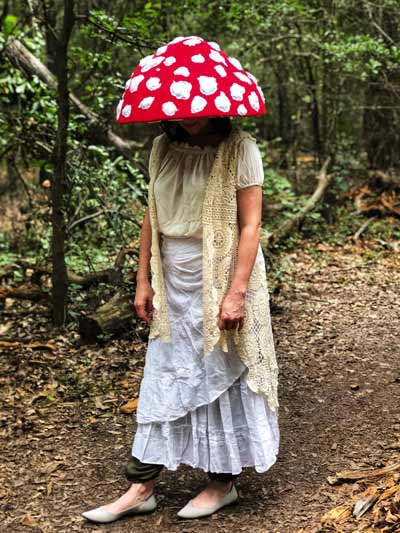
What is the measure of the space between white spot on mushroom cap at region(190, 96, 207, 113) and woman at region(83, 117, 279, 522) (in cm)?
26

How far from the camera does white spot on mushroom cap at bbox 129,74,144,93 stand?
2.76 metres

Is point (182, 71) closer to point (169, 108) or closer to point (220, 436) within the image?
point (169, 108)

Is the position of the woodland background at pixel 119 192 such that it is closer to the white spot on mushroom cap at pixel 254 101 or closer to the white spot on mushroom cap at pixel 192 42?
the white spot on mushroom cap at pixel 254 101

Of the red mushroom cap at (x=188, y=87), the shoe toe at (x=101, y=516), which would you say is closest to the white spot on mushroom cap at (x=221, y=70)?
the red mushroom cap at (x=188, y=87)

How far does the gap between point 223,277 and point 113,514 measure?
1.16 metres

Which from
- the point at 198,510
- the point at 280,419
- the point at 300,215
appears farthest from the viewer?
A: the point at 300,215

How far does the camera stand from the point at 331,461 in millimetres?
3594

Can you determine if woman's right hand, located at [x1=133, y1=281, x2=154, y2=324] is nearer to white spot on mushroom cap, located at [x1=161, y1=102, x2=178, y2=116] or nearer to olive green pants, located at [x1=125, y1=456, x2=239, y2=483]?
olive green pants, located at [x1=125, y1=456, x2=239, y2=483]

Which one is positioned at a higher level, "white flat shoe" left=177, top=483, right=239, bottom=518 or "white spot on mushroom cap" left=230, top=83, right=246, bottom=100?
"white spot on mushroom cap" left=230, top=83, right=246, bottom=100

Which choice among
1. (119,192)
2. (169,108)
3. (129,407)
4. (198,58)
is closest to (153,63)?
(198,58)

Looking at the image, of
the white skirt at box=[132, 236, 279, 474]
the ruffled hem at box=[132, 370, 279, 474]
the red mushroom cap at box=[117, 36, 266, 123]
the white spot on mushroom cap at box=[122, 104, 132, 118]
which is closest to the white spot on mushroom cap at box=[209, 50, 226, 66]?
the red mushroom cap at box=[117, 36, 266, 123]

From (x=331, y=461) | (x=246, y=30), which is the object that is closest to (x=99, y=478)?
(x=331, y=461)

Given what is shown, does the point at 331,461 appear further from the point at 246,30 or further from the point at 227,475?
the point at 246,30

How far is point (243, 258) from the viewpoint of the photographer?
9.48ft
